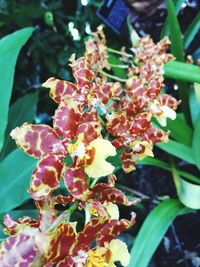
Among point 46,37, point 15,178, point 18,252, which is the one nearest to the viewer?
point 18,252

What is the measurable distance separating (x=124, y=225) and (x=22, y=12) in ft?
2.98

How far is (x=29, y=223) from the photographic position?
2.02ft

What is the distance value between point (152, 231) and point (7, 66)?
43cm

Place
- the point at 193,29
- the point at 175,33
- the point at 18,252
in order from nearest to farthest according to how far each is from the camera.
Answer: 1. the point at 18,252
2. the point at 175,33
3. the point at 193,29

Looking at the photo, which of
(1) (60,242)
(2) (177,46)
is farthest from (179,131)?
(1) (60,242)

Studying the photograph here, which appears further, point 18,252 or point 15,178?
point 15,178

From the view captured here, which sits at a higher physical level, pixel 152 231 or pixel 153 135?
pixel 153 135

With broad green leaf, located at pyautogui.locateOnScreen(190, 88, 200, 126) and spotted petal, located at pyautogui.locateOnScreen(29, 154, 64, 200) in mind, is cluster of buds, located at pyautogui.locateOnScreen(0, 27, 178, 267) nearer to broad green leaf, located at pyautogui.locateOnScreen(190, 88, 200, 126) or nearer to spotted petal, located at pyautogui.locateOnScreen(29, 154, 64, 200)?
Result: spotted petal, located at pyautogui.locateOnScreen(29, 154, 64, 200)

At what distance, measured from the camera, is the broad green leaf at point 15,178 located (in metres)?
0.96

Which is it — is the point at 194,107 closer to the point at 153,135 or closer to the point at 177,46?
the point at 177,46

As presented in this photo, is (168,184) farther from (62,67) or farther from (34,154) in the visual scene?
(34,154)

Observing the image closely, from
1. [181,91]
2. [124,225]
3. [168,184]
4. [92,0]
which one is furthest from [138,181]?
[124,225]

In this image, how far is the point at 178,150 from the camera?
3.52 ft

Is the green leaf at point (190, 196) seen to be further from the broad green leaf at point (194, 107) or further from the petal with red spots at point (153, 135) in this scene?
the petal with red spots at point (153, 135)
